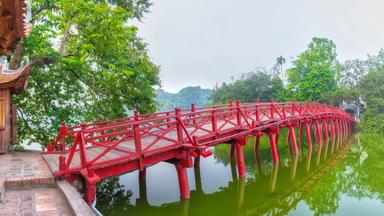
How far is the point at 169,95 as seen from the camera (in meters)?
133

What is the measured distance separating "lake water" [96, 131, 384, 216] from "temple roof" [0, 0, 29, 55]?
581 cm

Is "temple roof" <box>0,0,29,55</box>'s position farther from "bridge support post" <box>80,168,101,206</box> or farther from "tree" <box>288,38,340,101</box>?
"tree" <box>288,38,340,101</box>

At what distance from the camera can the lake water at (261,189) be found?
9633 millimetres

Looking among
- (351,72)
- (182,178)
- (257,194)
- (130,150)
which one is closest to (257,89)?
(351,72)

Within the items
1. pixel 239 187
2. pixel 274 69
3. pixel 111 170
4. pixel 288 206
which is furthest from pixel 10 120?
pixel 274 69

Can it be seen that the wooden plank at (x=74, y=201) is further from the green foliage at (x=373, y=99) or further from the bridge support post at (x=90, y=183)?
the green foliage at (x=373, y=99)

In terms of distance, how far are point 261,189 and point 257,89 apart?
3364cm

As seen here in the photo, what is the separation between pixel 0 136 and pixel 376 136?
91.9ft

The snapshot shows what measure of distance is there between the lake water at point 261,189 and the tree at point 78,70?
3220 mm

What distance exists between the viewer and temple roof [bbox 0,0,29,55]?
15.0ft

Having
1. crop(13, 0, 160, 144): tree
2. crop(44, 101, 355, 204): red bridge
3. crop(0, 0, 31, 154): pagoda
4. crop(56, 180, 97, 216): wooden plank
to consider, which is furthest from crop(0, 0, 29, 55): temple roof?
crop(13, 0, 160, 144): tree

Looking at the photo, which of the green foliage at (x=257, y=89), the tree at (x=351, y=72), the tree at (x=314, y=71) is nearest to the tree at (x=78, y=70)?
the tree at (x=314, y=71)

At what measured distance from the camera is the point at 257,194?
11.0 m

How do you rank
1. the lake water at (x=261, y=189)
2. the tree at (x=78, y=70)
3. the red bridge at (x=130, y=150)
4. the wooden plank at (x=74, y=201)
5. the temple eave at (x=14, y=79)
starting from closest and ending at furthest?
the wooden plank at (x=74, y=201), the red bridge at (x=130, y=150), the temple eave at (x=14, y=79), the lake water at (x=261, y=189), the tree at (x=78, y=70)
